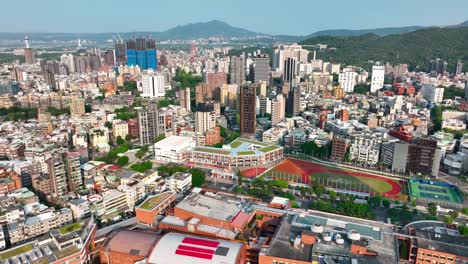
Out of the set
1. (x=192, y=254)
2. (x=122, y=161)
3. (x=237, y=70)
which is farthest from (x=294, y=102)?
(x=192, y=254)

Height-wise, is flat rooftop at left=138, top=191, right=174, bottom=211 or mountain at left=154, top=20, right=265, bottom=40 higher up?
mountain at left=154, top=20, right=265, bottom=40

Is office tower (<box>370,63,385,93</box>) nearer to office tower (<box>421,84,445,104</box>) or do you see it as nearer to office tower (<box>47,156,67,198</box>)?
office tower (<box>421,84,445,104</box>)

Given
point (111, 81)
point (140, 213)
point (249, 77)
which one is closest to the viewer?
point (140, 213)

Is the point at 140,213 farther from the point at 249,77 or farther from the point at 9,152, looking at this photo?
the point at 249,77

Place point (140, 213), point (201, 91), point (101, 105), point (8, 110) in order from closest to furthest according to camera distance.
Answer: point (140, 213)
point (8, 110)
point (101, 105)
point (201, 91)

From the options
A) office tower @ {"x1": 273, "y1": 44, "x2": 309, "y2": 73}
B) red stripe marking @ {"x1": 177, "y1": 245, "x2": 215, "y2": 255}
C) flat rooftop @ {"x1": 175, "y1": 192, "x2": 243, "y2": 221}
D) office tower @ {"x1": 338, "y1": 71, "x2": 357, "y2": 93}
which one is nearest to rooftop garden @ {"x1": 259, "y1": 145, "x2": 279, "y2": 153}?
flat rooftop @ {"x1": 175, "y1": 192, "x2": 243, "y2": 221}

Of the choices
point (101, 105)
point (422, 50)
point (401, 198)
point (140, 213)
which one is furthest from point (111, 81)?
point (422, 50)

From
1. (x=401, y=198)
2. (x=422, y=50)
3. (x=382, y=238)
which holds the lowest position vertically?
(x=401, y=198)

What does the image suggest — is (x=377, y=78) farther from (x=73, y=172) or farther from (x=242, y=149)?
(x=73, y=172)
